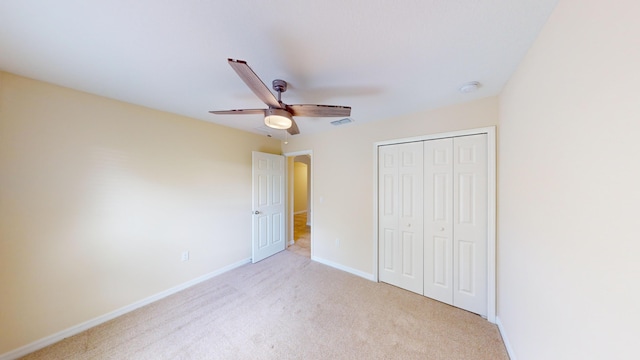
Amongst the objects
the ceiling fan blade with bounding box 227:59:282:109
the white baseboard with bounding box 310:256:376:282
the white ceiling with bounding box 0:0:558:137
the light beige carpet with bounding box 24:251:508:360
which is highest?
the white ceiling with bounding box 0:0:558:137

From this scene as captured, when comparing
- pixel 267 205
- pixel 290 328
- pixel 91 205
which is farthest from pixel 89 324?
pixel 267 205

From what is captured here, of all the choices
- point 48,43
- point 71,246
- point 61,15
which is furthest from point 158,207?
point 61,15

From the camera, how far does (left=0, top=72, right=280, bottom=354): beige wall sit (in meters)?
1.66

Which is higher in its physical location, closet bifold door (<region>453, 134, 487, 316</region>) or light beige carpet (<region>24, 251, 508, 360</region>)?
closet bifold door (<region>453, 134, 487, 316</region>)

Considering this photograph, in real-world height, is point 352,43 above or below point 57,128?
above

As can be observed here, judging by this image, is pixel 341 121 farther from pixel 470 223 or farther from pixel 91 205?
pixel 91 205

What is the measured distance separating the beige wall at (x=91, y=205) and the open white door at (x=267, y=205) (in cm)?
67

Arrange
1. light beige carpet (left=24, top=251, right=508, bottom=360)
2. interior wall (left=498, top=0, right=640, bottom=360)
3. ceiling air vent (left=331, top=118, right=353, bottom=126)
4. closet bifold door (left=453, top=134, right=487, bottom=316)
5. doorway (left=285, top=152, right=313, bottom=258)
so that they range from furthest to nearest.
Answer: doorway (left=285, top=152, right=313, bottom=258) < ceiling air vent (left=331, top=118, right=353, bottom=126) < closet bifold door (left=453, top=134, right=487, bottom=316) < light beige carpet (left=24, top=251, right=508, bottom=360) < interior wall (left=498, top=0, right=640, bottom=360)

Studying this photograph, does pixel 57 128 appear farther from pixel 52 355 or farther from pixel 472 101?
pixel 472 101

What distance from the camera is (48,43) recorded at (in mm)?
1308

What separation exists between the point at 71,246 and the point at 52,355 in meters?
0.89

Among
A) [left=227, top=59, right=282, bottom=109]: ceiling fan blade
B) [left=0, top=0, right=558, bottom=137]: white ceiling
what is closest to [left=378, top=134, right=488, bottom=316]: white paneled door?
[left=0, top=0, right=558, bottom=137]: white ceiling

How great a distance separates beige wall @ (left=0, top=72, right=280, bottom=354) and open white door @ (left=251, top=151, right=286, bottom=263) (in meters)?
0.67

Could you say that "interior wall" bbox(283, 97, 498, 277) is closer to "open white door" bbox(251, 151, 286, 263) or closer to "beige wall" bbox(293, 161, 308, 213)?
"open white door" bbox(251, 151, 286, 263)
